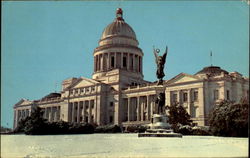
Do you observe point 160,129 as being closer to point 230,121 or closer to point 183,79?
point 230,121

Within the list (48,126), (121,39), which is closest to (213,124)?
(48,126)

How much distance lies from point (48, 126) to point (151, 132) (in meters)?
24.1

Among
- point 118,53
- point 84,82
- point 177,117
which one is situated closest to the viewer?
point 177,117

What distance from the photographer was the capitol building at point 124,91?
57969 millimetres

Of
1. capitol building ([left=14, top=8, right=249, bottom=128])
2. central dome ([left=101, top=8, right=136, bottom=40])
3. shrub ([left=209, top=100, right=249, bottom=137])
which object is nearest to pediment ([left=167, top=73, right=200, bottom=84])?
capitol building ([left=14, top=8, right=249, bottom=128])

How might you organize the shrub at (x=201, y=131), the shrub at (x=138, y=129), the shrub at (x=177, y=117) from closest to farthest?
the shrub at (x=201, y=131) < the shrub at (x=177, y=117) < the shrub at (x=138, y=129)

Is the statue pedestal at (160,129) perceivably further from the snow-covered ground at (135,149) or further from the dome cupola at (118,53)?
the dome cupola at (118,53)

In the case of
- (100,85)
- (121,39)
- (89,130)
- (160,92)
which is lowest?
(89,130)

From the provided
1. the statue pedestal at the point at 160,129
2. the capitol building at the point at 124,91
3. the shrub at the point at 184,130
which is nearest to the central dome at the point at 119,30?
the capitol building at the point at 124,91

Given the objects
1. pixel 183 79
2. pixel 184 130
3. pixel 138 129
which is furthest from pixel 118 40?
pixel 184 130

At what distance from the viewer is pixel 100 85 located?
251ft

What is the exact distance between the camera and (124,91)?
243 ft

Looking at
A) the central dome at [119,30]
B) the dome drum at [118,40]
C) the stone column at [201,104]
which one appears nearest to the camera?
the stone column at [201,104]

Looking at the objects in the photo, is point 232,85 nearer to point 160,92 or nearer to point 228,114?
point 228,114
